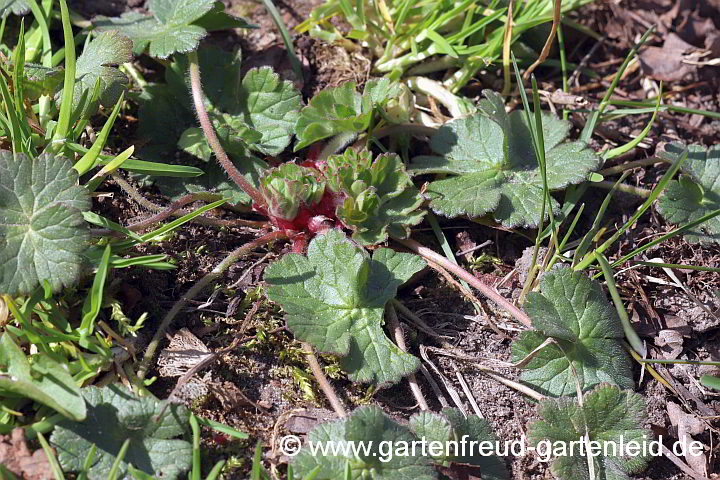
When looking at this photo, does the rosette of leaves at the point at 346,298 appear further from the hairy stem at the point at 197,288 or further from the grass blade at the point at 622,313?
the grass blade at the point at 622,313

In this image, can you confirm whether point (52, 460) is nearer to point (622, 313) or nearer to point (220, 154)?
point (220, 154)

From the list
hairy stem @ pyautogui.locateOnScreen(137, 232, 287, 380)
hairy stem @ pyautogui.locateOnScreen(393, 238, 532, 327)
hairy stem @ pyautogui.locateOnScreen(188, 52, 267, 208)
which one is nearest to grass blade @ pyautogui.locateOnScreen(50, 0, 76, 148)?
hairy stem @ pyautogui.locateOnScreen(188, 52, 267, 208)

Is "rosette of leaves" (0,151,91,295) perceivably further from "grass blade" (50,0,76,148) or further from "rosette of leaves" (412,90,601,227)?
"rosette of leaves" (412,90,601,227)

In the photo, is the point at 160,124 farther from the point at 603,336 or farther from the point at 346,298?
the point at 603,336

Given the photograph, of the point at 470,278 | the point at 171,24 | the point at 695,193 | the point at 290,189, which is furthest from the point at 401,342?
the point at 171,24

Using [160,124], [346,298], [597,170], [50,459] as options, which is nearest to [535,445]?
[346,298]

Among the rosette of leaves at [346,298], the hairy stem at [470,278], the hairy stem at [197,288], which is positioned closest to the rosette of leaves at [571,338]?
the hairy stem at [470,278]

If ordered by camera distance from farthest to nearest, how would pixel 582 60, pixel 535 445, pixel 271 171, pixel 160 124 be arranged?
pixel 582 60 → pixel 160 124 → pixel 271 171 → pixel 535 445
